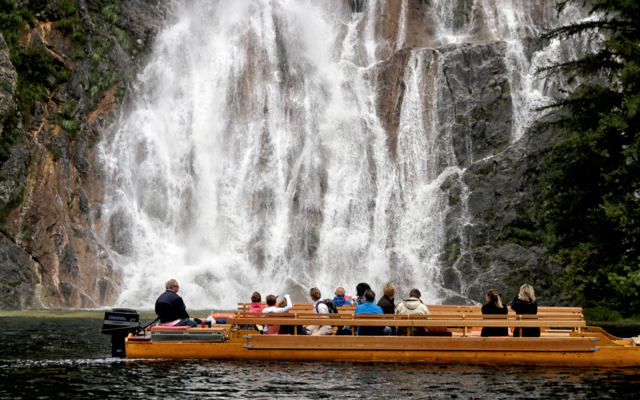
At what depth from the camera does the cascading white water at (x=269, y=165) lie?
41.8m

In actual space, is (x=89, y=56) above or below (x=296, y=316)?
above

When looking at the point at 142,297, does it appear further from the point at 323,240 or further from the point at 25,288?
the point at 323,240

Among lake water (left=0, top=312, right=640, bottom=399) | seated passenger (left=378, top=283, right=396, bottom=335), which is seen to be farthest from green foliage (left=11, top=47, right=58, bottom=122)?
seated passenger (left=378, top=283, right=396, bottom=335)

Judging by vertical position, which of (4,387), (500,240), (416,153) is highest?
(416,153)

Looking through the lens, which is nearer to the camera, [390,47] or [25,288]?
[25,288]

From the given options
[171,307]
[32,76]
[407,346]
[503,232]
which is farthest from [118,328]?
[32,76]

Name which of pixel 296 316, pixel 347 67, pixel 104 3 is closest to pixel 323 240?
pixel 347 67

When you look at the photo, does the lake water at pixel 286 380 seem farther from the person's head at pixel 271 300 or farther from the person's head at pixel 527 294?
the person's head at pixel 271 300

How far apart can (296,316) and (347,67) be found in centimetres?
4004

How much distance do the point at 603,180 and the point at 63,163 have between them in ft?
104

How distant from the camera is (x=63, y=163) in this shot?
40.6 metres

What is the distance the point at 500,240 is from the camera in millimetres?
39562

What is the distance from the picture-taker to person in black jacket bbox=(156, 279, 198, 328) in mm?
14477

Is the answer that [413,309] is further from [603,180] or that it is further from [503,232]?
[503,232]
